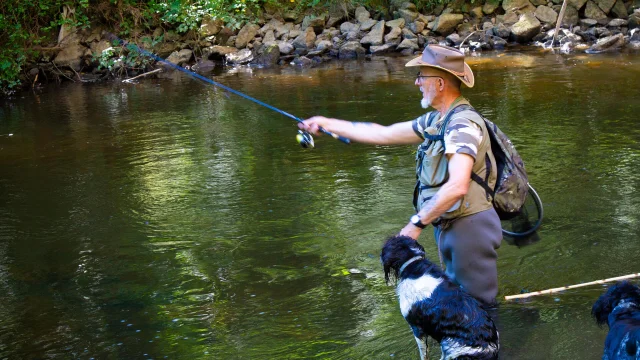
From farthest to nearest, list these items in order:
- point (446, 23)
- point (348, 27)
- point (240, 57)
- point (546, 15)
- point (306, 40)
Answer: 1. point (348, 27)
2. point (306, 40)
3. point (240, 57)
4. point (446, 23)
5. point (546, 15)

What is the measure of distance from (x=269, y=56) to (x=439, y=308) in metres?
19.4

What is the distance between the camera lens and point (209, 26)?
23.9 m

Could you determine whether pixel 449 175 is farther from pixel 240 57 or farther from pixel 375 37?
pixel 240 57

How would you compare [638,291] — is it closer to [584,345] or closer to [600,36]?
[584,345]

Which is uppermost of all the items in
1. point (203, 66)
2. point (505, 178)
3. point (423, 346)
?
point (505, 178)

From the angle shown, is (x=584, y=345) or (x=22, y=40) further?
(x=22, y=40)

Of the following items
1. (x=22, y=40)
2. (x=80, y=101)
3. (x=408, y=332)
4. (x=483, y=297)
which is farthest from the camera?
(x=22, y=40)

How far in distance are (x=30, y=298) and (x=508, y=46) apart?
18.2 m

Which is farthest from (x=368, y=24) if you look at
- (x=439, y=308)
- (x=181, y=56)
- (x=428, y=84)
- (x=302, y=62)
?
(x=439, y=308)

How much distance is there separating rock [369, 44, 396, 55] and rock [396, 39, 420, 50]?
0.64 feet

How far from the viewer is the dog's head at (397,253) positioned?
12.2ft

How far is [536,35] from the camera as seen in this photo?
22.0 m

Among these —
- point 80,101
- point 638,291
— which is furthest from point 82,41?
point 638,291

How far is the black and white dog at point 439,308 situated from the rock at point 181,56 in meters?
19.6
